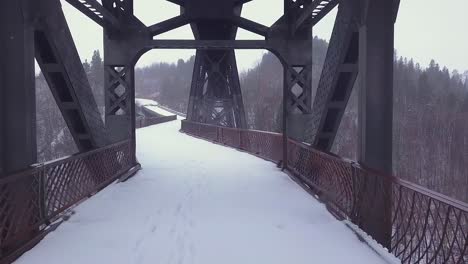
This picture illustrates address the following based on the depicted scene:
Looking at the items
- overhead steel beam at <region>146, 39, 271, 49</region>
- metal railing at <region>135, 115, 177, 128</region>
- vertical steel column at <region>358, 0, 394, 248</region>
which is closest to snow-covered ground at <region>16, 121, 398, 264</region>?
vertical steel column at <region>358, 0, 394, 248</region>

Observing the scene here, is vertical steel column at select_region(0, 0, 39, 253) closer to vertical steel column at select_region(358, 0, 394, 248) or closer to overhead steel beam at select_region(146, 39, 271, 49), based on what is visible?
vertical steel column at select_region(358, 0, 394, 248)

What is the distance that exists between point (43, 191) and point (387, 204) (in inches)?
184

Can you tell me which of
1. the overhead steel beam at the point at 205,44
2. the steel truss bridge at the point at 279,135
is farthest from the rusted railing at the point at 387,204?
the overhead steel beam at the point at 205,44

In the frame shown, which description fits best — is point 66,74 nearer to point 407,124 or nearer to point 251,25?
point 251,25

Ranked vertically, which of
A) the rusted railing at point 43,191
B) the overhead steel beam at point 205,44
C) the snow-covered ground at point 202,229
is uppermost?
the overhead steel beam at point 205,44

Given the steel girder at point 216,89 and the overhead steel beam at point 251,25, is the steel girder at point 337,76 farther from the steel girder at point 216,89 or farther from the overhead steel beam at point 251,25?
the steel girder at point 216,89

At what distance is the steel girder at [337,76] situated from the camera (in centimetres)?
698

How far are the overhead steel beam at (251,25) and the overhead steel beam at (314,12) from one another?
1.09 meters

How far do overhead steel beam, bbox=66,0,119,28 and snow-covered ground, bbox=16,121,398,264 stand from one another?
4080mm

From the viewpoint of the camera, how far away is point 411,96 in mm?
88688

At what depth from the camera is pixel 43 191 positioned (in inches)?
233

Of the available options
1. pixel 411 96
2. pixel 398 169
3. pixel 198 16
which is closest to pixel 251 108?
pixel 411 96

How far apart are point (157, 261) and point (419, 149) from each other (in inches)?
2753

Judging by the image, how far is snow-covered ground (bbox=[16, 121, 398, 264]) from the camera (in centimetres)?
505
